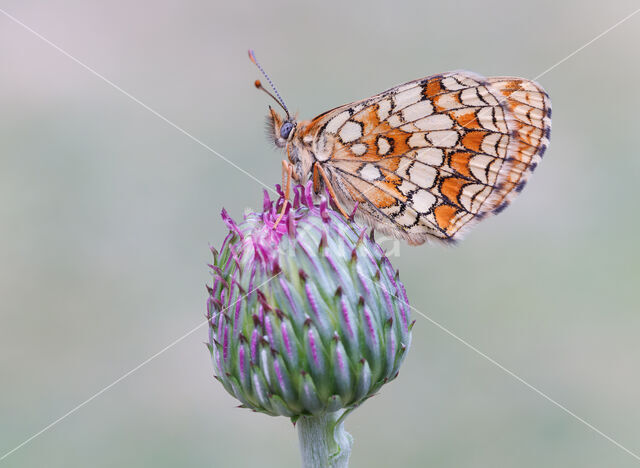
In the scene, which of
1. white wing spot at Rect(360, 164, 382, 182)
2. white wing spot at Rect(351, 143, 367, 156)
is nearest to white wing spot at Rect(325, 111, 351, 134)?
white wing spot at Rect(351, 143, 367, 156)

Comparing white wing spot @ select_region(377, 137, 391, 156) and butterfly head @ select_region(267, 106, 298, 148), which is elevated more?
butterfly head @ select_region(267, 106, 298, 148)

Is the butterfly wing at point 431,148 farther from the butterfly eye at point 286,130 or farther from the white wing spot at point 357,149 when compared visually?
the butterfly eye at point 286,130

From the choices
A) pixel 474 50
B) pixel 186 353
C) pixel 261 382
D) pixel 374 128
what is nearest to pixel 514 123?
pixel 374 128

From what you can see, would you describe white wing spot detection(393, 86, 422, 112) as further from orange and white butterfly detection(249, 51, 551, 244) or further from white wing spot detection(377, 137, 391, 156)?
white wing spot detection(377, 137, 391, 156)

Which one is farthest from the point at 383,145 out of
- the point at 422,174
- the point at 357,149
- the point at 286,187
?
the point at 286,187

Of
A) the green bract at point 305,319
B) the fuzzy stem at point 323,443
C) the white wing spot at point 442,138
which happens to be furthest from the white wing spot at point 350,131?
the fuzzy stem at point 323,443

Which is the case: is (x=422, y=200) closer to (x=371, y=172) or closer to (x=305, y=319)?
(x=371, y=172)
